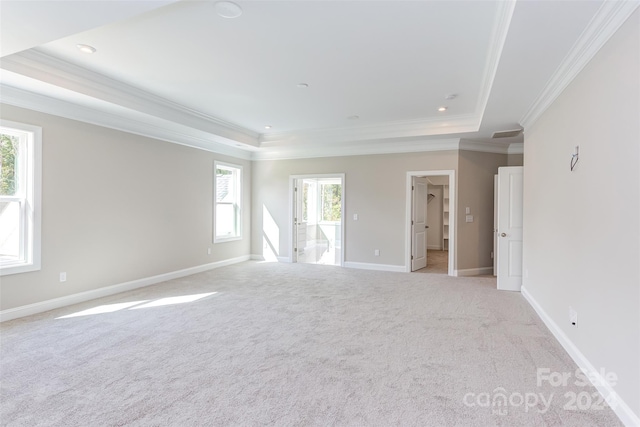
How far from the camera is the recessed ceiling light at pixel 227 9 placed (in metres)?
2.42

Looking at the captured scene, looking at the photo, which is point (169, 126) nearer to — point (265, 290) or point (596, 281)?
point (265, 290)

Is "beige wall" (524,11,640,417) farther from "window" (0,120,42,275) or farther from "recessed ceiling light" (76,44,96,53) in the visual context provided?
"window" (0,120,42,275)

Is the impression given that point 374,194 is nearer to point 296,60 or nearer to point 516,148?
point 516,148

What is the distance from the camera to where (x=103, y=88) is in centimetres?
393

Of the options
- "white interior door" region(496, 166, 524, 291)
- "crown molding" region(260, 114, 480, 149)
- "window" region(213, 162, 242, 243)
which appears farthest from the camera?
"window" region(213, 162, 242, 243)

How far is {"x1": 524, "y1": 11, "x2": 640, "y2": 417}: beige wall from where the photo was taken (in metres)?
1.97

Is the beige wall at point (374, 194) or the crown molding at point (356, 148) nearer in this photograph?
the crown molding at point (356, 148)

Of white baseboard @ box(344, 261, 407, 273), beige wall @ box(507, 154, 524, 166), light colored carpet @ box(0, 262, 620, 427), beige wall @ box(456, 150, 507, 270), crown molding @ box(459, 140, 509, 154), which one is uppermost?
crown molding @ box(459, 140, 509, 154)

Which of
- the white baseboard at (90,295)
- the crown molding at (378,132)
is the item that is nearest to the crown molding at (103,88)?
the crown molding at (378,132)

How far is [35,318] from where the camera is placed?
3.78 metres

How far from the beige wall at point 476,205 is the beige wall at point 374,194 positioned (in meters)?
0.36

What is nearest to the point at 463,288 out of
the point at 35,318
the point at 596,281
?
the point at 596,281

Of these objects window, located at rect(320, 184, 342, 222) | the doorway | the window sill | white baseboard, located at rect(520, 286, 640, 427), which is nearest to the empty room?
white baseboard, located at rect(520, 286, 640, 427)

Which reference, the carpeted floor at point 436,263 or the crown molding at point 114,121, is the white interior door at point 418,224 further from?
the crown molding at point 114,121
